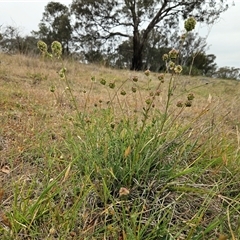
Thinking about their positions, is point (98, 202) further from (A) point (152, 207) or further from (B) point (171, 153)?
(B) point (171, 153)

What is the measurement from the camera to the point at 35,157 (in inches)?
57.7

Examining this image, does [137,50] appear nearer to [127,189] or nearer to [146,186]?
A: [146,186]

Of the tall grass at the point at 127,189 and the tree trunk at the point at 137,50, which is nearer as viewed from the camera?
the tall grass at the point at 127,189

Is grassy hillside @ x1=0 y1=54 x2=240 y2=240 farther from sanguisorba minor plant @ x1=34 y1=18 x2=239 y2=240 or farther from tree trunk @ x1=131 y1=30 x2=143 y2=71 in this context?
tree trunk @ x1=131 y1=30 x2=143 y2=71

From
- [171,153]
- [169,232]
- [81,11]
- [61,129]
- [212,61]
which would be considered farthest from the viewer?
→ [212,61]

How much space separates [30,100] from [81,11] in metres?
12.3

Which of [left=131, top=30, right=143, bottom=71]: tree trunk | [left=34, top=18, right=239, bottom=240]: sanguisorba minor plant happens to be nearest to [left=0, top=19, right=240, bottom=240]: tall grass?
[left=34, top=18, right=239, bottom=240]: sanguisorba minor plant

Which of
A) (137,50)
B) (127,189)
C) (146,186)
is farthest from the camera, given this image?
(137,50)

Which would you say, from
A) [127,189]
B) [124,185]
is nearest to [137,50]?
[124,185]

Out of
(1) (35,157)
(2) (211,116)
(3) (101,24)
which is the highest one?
(3) (101,24)

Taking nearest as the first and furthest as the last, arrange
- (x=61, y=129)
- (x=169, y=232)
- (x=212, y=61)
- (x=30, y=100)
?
(x=169, y=232) < (x=61, y=129) < (x=30, y=100) < (x=212, y=61)

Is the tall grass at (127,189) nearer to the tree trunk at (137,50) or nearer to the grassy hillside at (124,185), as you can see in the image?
the grassy hillside at (124,185)

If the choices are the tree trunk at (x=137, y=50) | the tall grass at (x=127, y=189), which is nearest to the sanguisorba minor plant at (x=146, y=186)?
the tall grass at (x=127, y=189)

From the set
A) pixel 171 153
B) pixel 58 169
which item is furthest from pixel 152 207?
pixel 58 169
